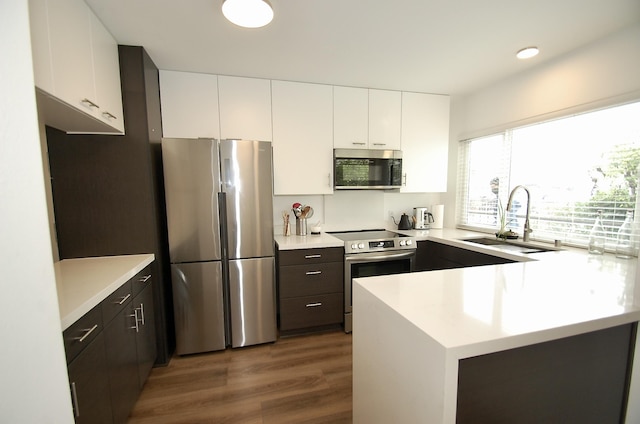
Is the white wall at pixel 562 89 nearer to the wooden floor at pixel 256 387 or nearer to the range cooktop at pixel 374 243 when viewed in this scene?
the range cooktop at pixel 374 243

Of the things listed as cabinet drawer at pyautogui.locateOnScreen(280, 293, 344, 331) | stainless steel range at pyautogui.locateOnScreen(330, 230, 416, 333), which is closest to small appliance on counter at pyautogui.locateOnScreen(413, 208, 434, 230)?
stainless steel range at pyautogui.locateOnScreen(330, 230, 416, 333)

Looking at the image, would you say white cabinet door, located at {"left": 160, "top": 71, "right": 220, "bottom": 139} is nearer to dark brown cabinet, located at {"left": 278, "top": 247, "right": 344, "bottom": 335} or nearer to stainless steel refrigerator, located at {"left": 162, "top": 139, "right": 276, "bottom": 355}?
stainless steel refrigerator, located at {"left": 162, "top": 139, "right": 276, "bottom": 355}

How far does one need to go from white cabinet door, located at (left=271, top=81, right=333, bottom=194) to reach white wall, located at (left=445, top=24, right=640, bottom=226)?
167 centimetres

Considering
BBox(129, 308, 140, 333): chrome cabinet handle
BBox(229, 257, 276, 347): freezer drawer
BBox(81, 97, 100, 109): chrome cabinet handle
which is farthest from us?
BBox(229, 257, 276, 347): freezer drawer

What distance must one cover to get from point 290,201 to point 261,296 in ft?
3.53

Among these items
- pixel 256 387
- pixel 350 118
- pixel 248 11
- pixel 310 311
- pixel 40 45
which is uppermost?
pixel 248 11

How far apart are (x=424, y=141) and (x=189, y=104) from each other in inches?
97.7

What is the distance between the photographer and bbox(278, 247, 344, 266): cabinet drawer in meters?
2.39

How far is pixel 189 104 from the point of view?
92.6 inches

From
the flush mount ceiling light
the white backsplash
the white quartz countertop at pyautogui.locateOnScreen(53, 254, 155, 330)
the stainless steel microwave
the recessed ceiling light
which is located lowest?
the white quartz countertop at pyautogui.locateOnScreen(53, 254, 155, 330)

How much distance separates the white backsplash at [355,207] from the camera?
296cm

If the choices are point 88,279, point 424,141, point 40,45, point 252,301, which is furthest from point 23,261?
point 424,141

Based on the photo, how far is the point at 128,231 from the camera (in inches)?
77.2

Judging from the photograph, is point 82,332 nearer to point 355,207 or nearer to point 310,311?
point 310,311
